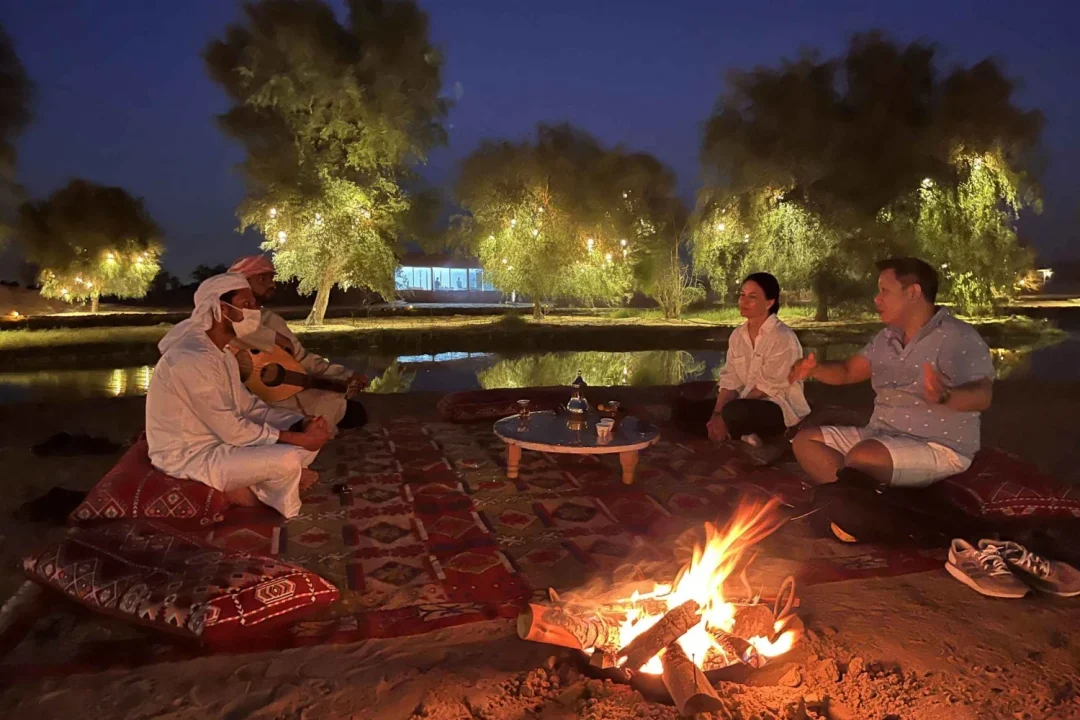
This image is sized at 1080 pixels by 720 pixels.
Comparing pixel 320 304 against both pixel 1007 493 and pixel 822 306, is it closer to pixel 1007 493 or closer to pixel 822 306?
pixel 822 306

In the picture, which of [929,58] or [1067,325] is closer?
[929,58]

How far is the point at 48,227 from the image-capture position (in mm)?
32969

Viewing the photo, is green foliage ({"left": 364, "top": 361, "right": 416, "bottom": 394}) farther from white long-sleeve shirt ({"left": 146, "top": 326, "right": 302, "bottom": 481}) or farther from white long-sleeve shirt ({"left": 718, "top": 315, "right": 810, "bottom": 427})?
white long-sleeve shirt ({"left": 146, "top": 326, "right": 302, "bottom": 481})

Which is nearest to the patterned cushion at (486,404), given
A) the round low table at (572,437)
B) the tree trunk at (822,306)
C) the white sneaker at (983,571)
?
the round low table at (572,437)

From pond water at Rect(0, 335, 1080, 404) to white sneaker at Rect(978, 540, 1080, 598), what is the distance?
821 cm

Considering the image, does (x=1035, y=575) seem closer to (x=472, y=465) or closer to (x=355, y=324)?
(x=472, y=465)

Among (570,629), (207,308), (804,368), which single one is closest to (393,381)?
(207,308)

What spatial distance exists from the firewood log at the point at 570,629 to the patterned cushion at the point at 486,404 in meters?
4.28

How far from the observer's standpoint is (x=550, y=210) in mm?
25250

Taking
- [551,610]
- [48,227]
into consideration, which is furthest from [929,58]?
[48,227]

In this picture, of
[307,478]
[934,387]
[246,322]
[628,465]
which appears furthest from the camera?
[628,465]

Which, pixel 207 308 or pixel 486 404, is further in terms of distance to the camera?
pixel 486 404

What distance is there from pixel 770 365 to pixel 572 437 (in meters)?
1.69

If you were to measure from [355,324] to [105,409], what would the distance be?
15.6 meters
